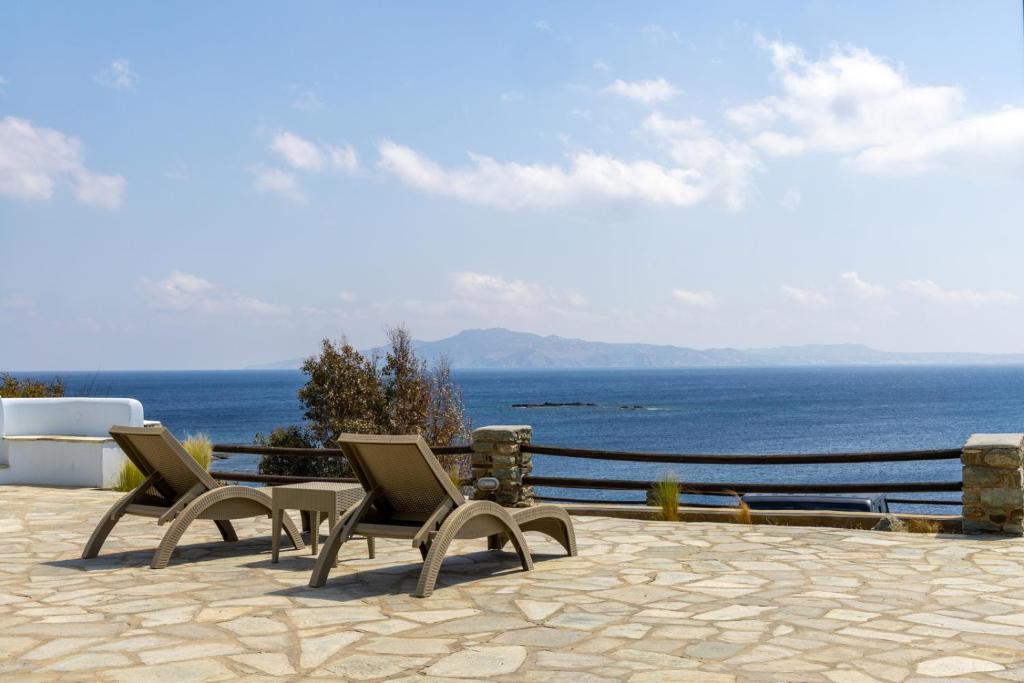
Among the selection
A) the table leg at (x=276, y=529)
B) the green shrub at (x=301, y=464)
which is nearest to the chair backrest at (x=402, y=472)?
the table leg at (x=276, y=529)

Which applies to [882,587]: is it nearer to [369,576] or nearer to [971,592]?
[971,592]

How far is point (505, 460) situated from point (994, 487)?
4.54m

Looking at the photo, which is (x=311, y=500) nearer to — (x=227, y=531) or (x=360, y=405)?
(x=227, y=531)

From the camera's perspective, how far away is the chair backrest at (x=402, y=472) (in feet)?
19.4

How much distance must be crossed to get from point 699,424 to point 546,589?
80474mm

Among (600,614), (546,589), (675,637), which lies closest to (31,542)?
(546,589)

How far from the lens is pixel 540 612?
5438mm

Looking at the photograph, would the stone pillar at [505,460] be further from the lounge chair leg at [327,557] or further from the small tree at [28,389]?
the small tree at [28,389]

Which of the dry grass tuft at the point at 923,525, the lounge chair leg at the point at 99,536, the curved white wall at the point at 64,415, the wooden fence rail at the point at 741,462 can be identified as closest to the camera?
the lounge chair leg at the point at 99,536

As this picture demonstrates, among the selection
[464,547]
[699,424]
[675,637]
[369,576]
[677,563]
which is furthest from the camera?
[699,424]

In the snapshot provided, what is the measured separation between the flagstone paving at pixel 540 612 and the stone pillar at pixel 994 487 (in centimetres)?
27

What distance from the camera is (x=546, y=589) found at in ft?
19.9

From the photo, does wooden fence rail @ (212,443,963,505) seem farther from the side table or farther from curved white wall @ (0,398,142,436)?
curved white wall @ (0,398,142,436)

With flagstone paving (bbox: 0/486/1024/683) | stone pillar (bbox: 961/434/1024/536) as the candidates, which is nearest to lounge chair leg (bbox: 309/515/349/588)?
flagstone paving (bbox: 0/486/1024/683)
